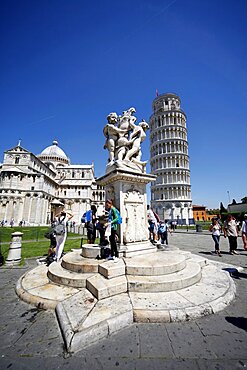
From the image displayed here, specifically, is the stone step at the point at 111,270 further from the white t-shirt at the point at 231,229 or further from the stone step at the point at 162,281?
the white t-shirt at the point at 231,229

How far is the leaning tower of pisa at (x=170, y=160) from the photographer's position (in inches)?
2285

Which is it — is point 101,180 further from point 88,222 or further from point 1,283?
point 1,283

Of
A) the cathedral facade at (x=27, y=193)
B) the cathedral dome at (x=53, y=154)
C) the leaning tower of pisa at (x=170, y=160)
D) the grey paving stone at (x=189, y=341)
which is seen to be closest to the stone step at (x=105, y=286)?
the grey paving stone at (x=189, y=341)

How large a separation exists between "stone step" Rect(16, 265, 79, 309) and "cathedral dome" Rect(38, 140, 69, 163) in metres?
79.0

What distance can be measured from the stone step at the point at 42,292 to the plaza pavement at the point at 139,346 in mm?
271

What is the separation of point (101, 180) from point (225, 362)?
18.6 feet

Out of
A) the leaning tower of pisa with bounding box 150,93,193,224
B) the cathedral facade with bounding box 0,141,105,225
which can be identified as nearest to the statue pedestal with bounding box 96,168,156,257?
the cathedral facade with bounding box 0,141,105,225

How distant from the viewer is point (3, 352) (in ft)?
7.60

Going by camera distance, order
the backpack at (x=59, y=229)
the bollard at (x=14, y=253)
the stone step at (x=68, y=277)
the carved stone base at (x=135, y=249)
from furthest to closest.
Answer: the bollard at (x=14, y=253)
the backpack at (x=59, y=229)
the carved stone base at (x=135, y=249)
the stone step at (x=68, y=277)

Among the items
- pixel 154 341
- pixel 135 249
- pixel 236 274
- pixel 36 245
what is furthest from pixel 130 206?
pixel 36 245

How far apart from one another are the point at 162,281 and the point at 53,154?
8365 cm

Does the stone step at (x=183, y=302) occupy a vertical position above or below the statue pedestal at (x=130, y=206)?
below

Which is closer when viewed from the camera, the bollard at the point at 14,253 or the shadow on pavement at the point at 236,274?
the shadow on pavement at the point at 236,274

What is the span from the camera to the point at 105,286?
342cm
